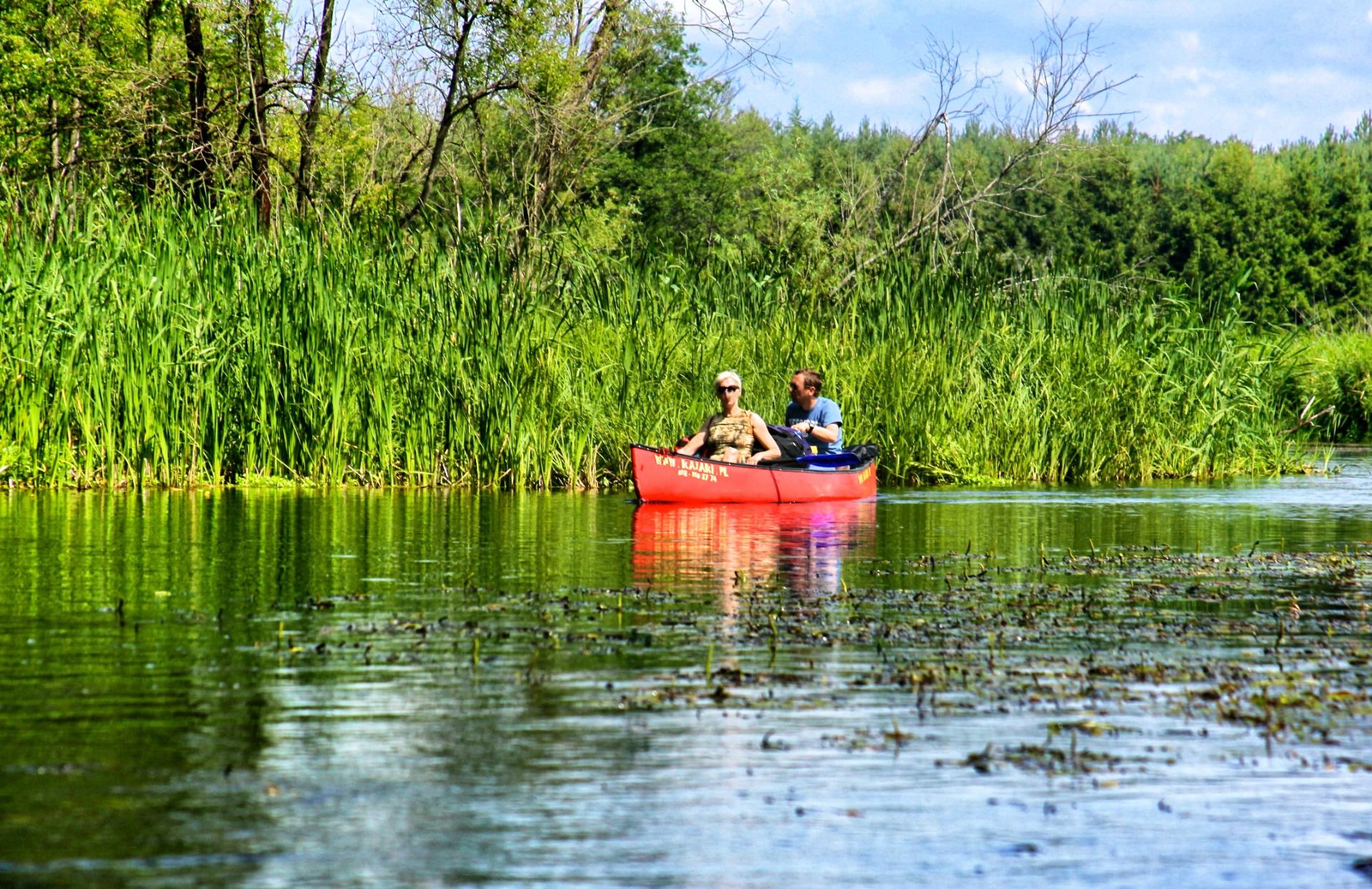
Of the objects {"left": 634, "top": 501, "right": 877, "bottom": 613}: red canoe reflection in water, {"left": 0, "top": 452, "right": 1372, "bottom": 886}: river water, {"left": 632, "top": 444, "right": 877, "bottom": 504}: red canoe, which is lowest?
{"left": 0, "top": 452, "right": 1372, "bottom": 886}: river water

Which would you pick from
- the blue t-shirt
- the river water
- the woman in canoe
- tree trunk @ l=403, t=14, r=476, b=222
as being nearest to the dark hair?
the blue t-shirt

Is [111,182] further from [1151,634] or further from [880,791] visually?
[880,791]

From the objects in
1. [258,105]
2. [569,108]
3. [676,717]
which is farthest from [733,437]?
[676,717]

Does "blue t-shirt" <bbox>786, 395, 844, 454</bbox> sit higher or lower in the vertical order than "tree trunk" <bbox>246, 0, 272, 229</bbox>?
lower

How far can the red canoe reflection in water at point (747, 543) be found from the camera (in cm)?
943

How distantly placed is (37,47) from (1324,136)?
303ft

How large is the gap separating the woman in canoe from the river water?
16.4ft

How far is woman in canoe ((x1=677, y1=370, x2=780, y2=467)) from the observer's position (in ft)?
51.3

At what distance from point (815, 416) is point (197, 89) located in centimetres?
1165

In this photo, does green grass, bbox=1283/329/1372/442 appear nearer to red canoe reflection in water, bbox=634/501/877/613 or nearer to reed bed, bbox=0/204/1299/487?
reed bed, bbox=0/204/1299/487

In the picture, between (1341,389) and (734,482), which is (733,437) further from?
(1341,389)

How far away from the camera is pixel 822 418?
663 inches

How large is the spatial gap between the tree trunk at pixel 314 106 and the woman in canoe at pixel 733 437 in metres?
9.68

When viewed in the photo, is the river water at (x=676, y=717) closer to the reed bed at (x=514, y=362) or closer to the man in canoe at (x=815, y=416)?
the reed bed at (x=514, y=362)
